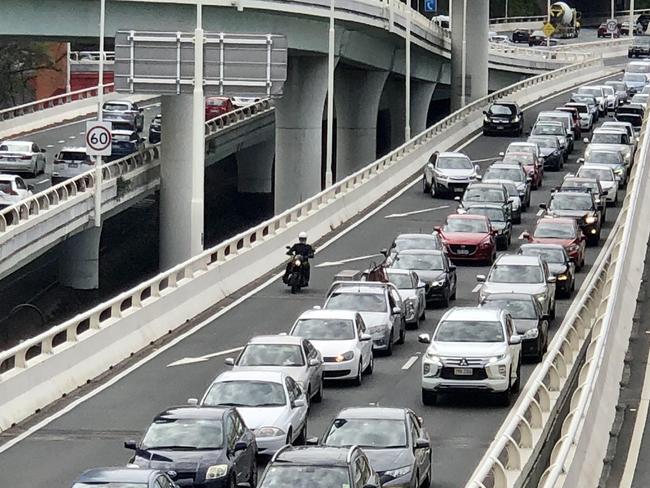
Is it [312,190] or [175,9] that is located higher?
[175,9]

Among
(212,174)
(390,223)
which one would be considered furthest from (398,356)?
(212,174)

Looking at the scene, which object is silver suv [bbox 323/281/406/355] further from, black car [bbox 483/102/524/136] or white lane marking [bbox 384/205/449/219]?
black car [bbox 483/102/524/136]

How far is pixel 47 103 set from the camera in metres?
90.8

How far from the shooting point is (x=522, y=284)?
123 ft

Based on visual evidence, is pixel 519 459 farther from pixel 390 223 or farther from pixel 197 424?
pixel 390 223

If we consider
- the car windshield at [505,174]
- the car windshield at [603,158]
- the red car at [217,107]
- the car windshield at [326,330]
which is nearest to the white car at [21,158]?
the red car at [217,107]

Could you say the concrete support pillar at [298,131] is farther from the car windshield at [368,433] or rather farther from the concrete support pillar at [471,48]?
the car windshield at [368,433]

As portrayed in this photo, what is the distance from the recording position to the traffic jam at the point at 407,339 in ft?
73.1

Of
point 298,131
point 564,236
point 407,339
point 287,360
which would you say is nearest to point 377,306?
point 407,339

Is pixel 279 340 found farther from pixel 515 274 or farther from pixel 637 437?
pixel 515 274

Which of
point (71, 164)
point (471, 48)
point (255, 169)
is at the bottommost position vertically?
point (255, 169)

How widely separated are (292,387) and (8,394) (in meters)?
5.21

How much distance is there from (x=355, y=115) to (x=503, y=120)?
41.1ft

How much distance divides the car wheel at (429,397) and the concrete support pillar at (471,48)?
6663 cm
